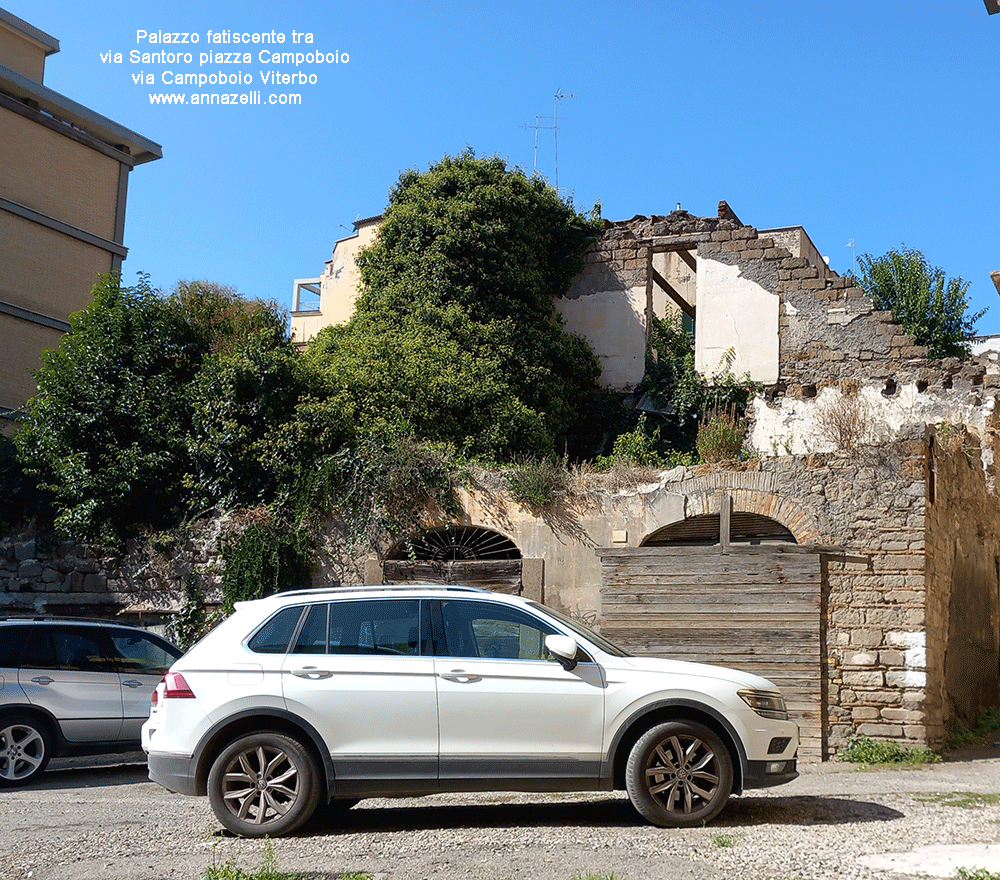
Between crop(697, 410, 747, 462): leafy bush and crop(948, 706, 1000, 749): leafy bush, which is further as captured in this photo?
crop(697, 410, 747, 462): leafy bush

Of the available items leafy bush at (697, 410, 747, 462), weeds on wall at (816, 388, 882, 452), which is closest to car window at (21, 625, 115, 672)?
leafy bush at (697, 410, 747, 462)

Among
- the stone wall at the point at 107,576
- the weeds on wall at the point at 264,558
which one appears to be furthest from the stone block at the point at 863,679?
the stone wall at the point at 107,576

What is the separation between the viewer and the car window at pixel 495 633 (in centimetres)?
755

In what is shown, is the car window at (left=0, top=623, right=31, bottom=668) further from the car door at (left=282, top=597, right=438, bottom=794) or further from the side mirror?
the side mirror

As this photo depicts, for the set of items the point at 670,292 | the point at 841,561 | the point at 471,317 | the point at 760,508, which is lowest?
the point at 841,561

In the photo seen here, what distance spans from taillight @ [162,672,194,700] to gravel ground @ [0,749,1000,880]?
949 mm

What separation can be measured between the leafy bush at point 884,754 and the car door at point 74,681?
774cm

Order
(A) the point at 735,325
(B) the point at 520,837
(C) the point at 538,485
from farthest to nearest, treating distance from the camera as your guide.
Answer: (A) the point at 735,325, (C) the point at 538,485, (B) the point at 520,837

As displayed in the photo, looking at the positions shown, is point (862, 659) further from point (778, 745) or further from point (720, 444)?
point (778, 745)

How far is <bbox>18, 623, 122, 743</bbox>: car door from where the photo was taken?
10.7m

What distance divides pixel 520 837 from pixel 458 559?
753 centimetres

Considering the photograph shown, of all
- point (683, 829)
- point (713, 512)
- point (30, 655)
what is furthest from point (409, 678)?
point (713, 512)

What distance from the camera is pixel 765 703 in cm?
759

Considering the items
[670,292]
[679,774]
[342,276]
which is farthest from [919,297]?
[679,774]
